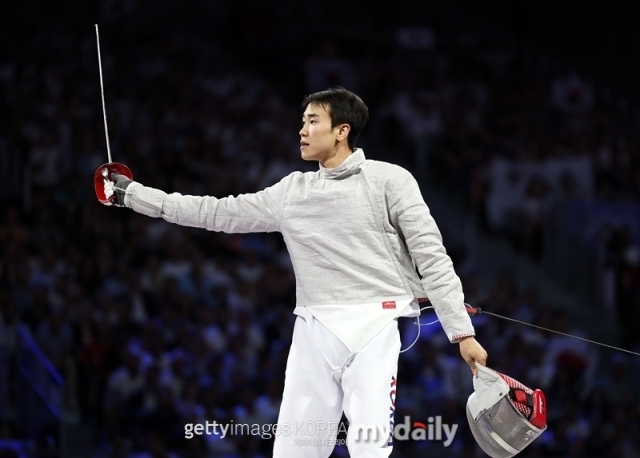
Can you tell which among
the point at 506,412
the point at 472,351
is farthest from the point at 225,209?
the point at 506,412

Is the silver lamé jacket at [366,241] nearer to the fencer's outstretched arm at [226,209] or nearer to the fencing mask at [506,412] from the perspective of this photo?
the fencer's outstretched arm at [226,209]

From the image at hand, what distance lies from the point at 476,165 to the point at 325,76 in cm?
191

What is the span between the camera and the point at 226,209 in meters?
3.11

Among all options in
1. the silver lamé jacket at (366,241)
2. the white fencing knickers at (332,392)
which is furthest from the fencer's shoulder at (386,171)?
the white fencing knickers at (332,392)

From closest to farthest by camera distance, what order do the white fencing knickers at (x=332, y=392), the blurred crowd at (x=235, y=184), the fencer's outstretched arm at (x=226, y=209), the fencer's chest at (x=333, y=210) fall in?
the white fencing knickers at (x=332, y=392) → the fencer's chest at (x=333, y=210) → the fencer's outstretched arm at (x=226, y=209) → the blurred crowd at (x=235, y=184)

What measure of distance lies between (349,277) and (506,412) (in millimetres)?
616

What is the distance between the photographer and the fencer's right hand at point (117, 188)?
3213 mm

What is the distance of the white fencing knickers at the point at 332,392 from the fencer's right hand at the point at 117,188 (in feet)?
2.61

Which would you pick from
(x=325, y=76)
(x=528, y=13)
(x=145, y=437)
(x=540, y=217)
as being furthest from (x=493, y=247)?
(x=528, y=13)

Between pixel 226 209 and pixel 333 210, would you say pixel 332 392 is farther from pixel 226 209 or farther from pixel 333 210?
pixel 226 209

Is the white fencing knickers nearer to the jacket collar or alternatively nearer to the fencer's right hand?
the jacket collar

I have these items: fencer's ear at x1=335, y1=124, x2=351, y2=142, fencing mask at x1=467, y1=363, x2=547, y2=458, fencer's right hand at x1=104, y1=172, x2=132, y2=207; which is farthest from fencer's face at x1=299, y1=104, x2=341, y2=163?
fencing mask at x1=467, y1=363, x2=547, y2=458

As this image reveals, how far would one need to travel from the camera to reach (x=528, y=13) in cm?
1160

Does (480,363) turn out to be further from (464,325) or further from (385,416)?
(385,416)
